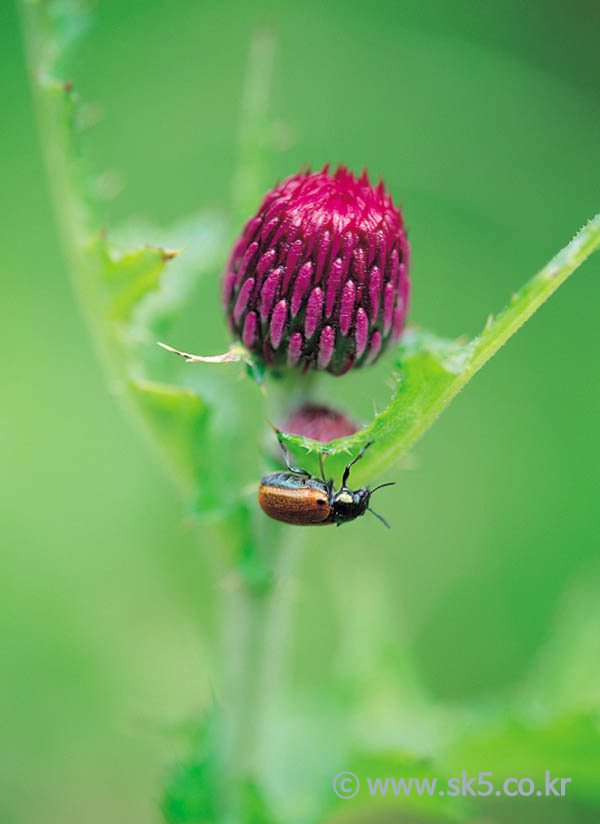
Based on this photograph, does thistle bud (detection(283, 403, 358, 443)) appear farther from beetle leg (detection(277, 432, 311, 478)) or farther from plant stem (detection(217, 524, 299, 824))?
plant stem (detection(217, 524, 299, 824))

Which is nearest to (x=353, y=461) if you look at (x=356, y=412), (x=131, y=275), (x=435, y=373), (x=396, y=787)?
(x=435, y=373)

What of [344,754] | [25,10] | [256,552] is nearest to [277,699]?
[344,754]

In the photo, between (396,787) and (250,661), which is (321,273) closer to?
(250,661)

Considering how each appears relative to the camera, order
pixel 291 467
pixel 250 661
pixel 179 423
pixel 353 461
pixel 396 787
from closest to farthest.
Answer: pixel 353 461 < pixel 291 467 < pixel 179 423 < pixel 250 661 < pixel 396 787

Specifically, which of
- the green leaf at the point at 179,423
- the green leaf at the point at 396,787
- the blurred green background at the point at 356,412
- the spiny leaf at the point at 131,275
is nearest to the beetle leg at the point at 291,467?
the green leaf at the point at 179,423

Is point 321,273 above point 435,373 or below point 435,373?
above

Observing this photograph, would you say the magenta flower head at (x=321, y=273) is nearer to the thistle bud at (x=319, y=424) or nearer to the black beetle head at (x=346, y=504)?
the thistle bud at (x=319, y=424)
